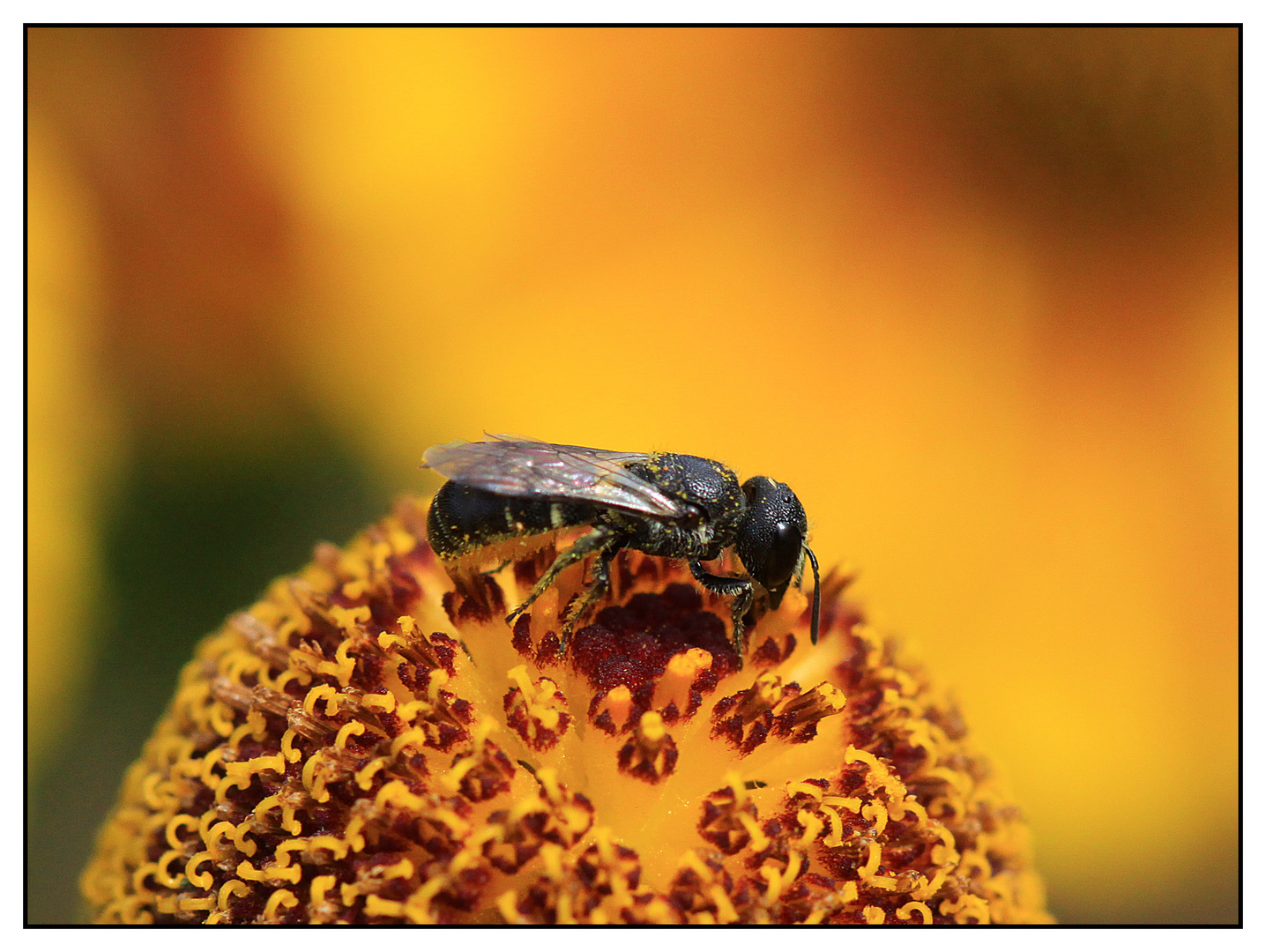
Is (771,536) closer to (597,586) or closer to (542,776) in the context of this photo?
(597,586)

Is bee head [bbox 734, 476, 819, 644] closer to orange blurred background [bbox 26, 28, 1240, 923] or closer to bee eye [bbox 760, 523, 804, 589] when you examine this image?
bee eye [bbox 760, 523, 804, 589]

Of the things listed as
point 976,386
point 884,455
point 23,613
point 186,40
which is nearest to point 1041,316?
point 976,386

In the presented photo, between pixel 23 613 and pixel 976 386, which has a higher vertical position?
pixel 976 386

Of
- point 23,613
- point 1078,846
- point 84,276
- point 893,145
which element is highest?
point 893,145

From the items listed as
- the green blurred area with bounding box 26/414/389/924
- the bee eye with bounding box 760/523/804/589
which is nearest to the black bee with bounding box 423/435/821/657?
the bee eye with bounding box 760/523/804/589

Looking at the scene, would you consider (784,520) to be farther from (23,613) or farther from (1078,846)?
(1078,846)

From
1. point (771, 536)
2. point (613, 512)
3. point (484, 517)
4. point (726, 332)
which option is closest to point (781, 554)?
point (771, 536)

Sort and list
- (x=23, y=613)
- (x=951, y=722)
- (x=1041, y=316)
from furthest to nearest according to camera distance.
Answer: (x=1041, y=316) → (x=951, y=722) → (x=23, y=613)
